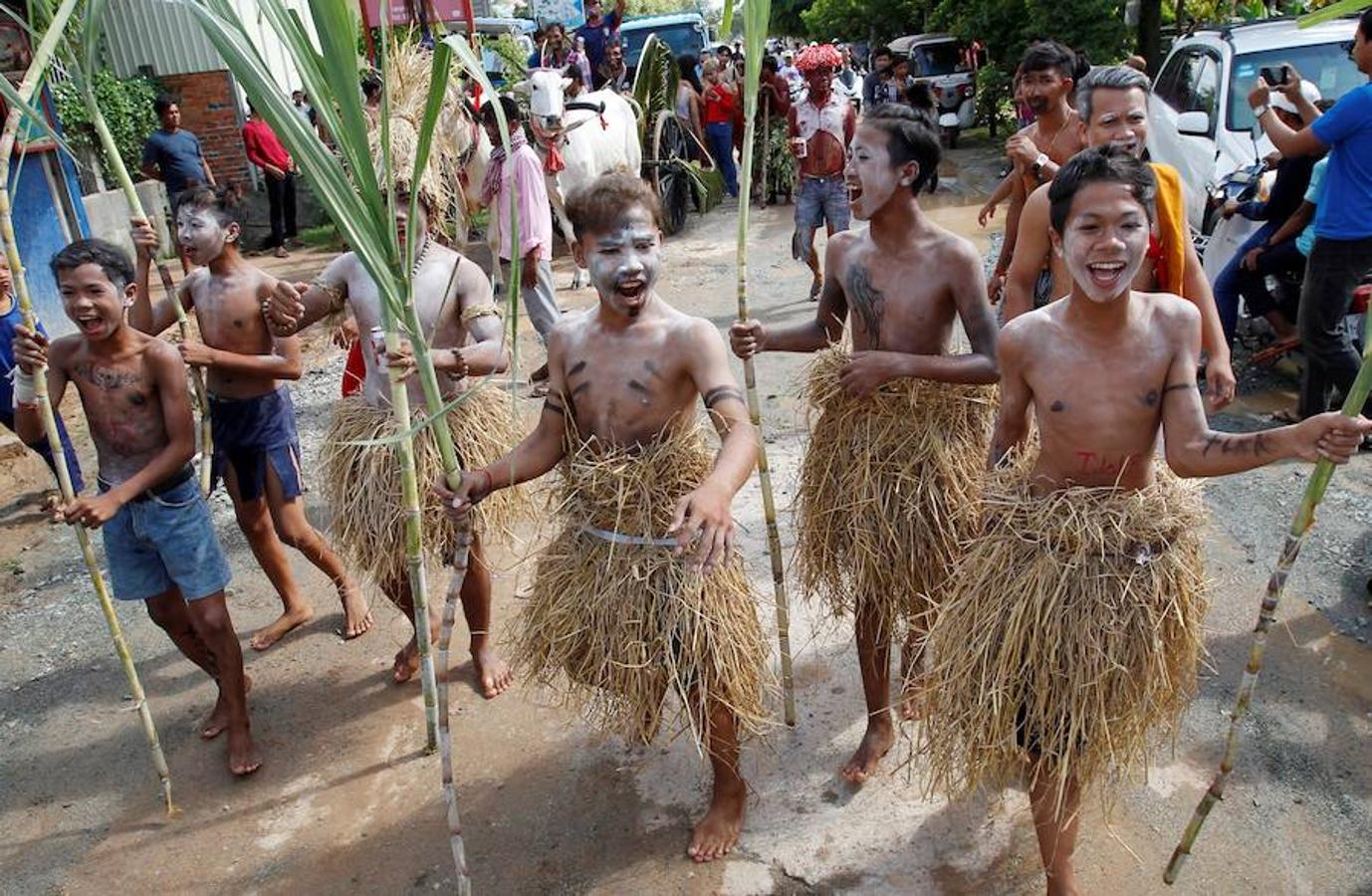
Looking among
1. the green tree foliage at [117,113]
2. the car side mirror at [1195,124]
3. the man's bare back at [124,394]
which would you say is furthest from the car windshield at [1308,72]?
the green tree foliage at [117,113]

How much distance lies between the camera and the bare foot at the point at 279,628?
4027 millimetres

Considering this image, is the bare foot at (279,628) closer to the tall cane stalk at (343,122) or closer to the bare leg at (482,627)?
the bare leg at (482,627)

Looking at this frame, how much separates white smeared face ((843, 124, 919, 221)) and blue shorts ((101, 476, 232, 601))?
92.1 inches

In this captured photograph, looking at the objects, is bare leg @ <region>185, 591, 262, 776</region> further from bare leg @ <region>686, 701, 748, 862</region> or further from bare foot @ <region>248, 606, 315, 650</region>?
bare leg @ <region>686, 701, 748, 862</region>

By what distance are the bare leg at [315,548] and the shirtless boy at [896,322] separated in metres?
2.08

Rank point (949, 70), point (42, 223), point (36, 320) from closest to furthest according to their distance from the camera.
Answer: point (36, 320) < point (42, 223) < point (949, 70)

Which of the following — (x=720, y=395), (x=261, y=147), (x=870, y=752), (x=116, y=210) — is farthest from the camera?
(x=261, y=147)

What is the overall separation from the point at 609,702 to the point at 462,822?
0.71 m

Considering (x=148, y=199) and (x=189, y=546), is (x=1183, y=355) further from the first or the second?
(x=148, y=199)

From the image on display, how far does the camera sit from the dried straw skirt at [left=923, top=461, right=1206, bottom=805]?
2.21 meters

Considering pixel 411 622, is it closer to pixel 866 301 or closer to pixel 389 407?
pixel 389 407

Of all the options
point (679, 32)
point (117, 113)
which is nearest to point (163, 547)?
point (117, 113)

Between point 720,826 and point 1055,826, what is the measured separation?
36.2 inches

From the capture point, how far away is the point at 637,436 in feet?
8.67
